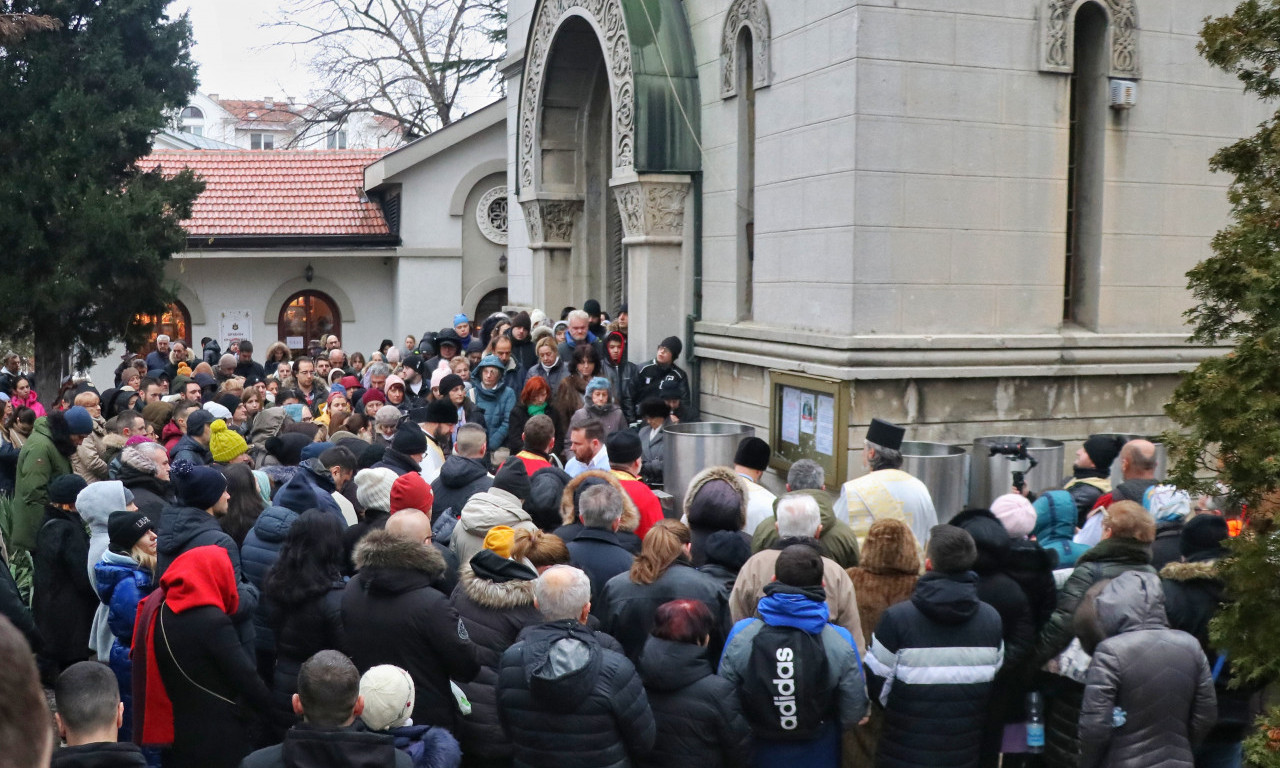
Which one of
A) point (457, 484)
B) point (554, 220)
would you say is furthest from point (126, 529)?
point (554, 220)

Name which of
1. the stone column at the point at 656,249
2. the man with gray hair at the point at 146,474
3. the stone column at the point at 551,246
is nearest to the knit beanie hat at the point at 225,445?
the man with gray hair at the point at 146,474

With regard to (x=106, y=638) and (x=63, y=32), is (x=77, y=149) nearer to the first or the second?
(x=63, y=32)

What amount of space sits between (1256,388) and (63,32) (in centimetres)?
1388

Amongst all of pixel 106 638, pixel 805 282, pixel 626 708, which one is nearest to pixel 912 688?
pixel 626 708

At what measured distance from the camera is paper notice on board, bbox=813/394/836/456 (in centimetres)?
941

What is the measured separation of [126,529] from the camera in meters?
6.02

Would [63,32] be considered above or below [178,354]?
above

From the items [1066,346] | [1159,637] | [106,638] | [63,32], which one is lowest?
[106,638]

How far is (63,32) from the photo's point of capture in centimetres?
1446

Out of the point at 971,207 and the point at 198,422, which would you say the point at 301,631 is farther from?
the point at 971,207

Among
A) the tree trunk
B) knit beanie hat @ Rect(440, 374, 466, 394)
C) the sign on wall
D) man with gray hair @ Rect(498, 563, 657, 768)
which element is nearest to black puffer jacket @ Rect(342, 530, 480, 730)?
man with gray hair @ Rect(498, 563, 657, 768)

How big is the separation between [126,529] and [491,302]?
18.1 meters

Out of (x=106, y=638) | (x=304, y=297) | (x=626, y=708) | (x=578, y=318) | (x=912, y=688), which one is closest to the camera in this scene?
(x=626, y=708)

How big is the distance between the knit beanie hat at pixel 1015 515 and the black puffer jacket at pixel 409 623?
105 inches
